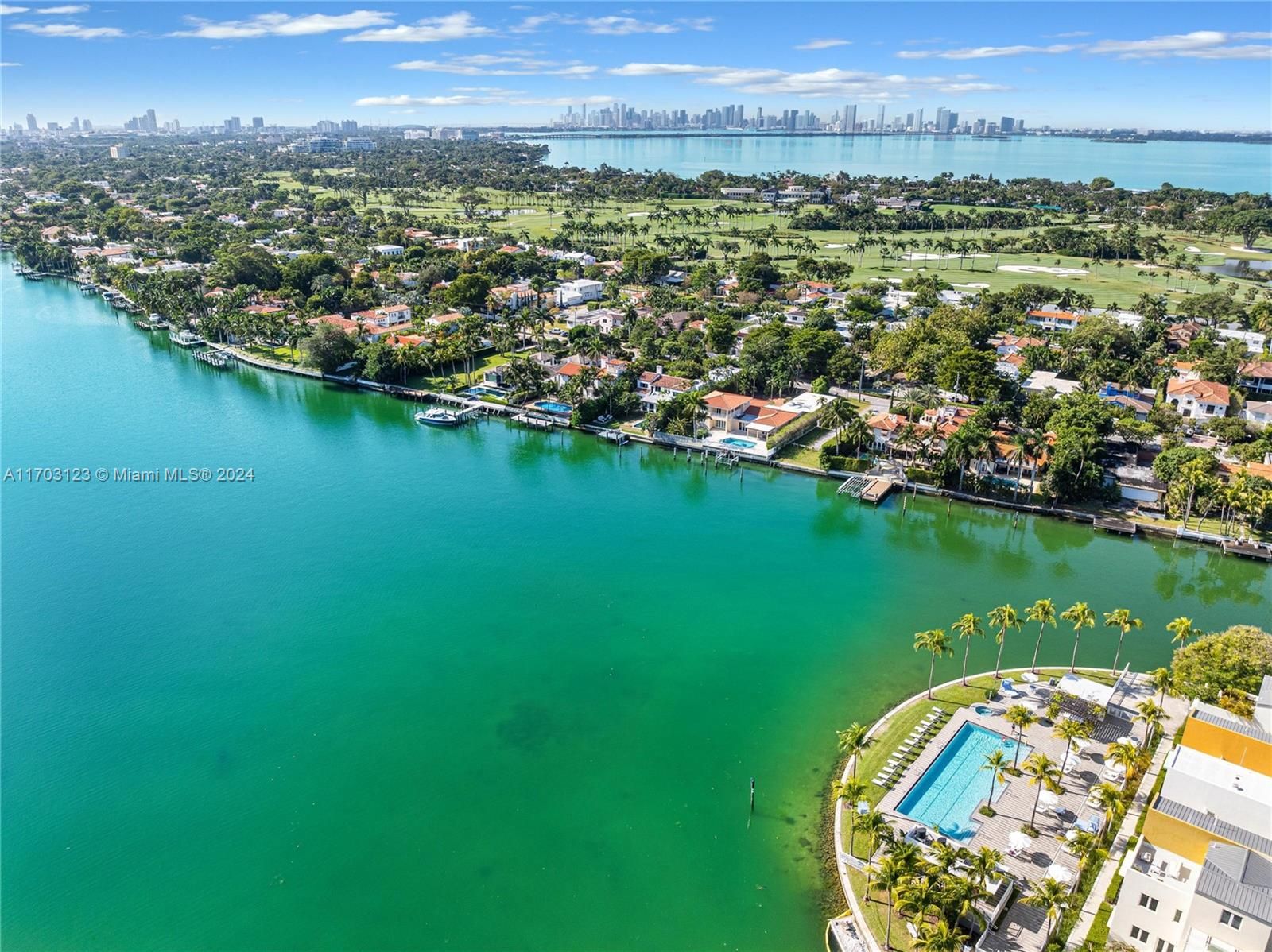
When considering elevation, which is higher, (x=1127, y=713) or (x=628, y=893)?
(x=1127, y=713)

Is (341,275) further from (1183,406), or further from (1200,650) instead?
(1200,650)

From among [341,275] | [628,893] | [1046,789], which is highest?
[341,275]

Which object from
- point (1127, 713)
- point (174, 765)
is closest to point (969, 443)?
point (1127, 713)

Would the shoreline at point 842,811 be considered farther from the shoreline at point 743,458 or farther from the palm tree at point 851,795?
the shoreline at point 743,458

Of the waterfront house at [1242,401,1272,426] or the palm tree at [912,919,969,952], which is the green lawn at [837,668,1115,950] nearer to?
the palm tree at [912,919,969,952]

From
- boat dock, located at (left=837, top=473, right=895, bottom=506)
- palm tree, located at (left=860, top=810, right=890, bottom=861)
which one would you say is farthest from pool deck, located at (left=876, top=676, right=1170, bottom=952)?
boat dock, located at (left=837, top=473, right=895, bottom=506)

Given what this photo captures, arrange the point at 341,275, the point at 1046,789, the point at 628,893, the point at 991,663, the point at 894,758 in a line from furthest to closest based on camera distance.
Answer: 1. the point at 341,275
2. the point at 991,663
3. the point at 894,758
4. the point at 1046,789
5. the point at 628,893
